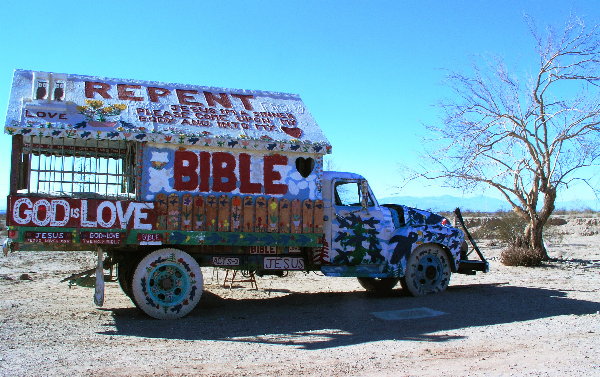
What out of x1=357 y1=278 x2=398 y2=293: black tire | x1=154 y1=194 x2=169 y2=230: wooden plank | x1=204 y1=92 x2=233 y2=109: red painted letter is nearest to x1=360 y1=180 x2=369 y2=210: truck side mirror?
x1=357 y1=278 x2=398 y2=293: black tire

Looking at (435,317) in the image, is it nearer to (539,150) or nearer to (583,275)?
(583,275)

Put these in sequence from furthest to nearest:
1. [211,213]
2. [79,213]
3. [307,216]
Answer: [307,216] → [211,213] → [79,213]

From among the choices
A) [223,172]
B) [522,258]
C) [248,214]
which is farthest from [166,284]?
[522,258]

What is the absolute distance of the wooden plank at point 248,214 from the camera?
30.6ft

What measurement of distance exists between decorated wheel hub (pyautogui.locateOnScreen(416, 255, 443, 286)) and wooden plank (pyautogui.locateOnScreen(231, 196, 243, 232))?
3812mm

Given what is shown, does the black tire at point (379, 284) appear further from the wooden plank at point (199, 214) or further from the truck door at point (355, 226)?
the wooden plank at point (199, 214)

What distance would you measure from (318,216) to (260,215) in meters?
1.01

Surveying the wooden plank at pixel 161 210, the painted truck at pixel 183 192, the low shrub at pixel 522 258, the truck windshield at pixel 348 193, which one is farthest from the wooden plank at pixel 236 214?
the low shrub at pixel 522 258

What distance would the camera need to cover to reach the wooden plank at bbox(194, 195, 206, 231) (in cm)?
903

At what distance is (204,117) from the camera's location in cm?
959

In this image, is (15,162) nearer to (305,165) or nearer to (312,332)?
(305,165)

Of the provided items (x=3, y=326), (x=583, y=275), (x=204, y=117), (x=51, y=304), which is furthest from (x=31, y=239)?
(x=583, y=275)

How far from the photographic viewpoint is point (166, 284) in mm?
8977

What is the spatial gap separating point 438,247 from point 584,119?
9.19m
